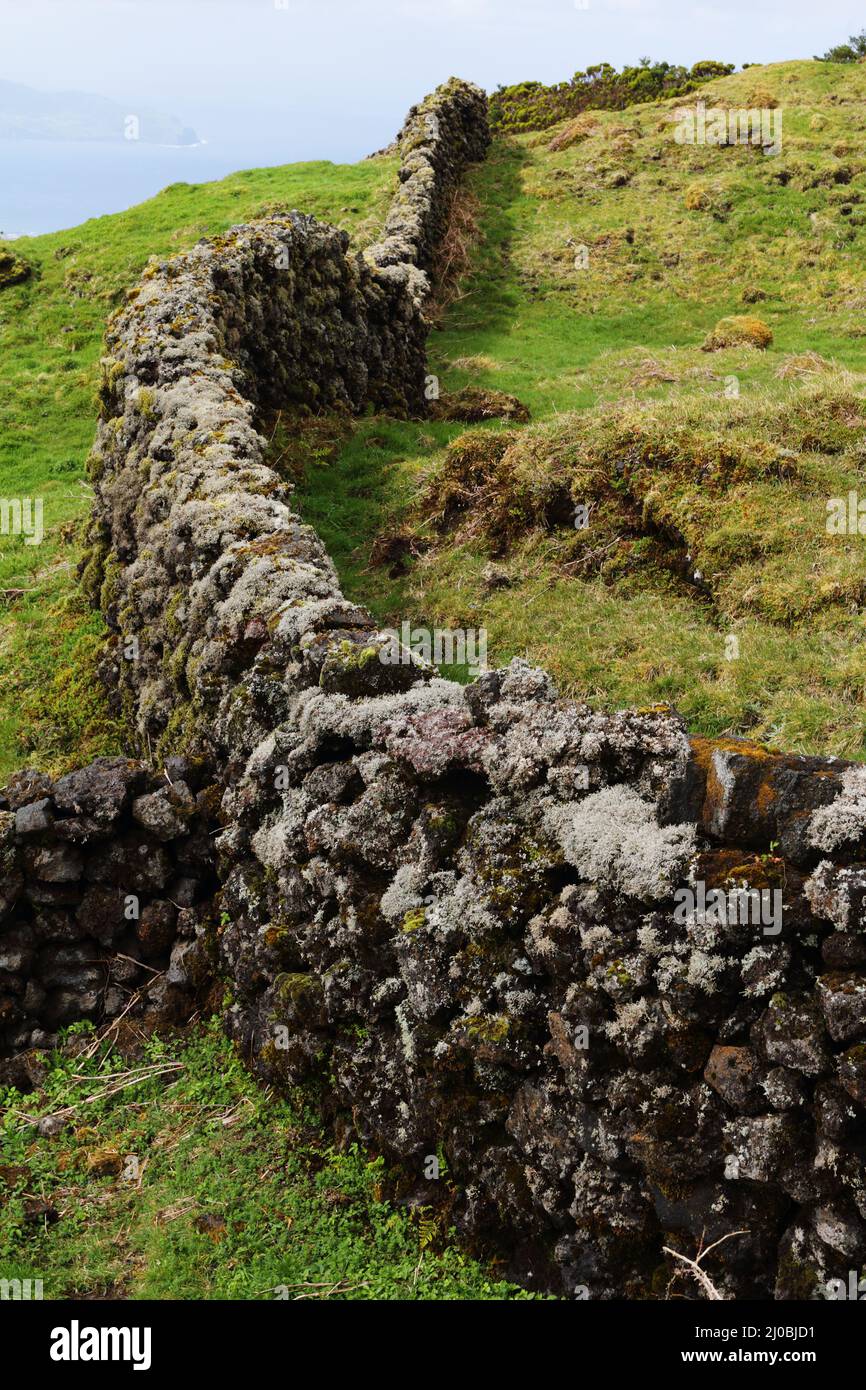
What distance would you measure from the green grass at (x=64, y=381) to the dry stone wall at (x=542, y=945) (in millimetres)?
5048

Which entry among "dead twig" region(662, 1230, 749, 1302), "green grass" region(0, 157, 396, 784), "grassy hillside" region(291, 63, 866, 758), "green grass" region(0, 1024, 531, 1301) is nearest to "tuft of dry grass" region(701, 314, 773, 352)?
"grassy hillside" region(291, 63, 866, 758)

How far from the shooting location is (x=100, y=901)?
838 cm

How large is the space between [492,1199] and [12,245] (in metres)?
35.2

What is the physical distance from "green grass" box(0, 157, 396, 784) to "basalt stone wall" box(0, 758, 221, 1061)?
179 inches

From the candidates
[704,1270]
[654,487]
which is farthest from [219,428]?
[704,1270]

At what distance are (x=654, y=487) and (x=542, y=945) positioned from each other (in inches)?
380

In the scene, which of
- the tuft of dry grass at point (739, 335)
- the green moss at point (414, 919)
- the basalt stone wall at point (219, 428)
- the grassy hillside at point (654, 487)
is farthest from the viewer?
the tuft of dry grass at point (739, 335)

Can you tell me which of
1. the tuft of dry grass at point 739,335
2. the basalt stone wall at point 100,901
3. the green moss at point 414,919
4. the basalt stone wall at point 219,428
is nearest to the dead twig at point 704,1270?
the green moss at point 414,919

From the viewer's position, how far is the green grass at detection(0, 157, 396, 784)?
13891 mm

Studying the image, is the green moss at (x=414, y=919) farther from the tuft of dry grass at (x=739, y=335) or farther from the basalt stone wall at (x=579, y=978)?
the tuft of dry grass at (x=739, y=335)

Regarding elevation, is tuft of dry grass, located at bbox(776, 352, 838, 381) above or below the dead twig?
above

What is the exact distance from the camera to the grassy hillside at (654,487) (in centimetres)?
1094

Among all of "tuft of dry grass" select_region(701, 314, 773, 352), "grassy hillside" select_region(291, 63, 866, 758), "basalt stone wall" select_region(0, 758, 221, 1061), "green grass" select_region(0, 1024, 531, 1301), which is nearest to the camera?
"green grass" select_region(0, 1024, 531, 1301)

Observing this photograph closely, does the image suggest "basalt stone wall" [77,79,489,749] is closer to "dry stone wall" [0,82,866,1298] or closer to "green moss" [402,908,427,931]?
"dry stone wall" [0,82,866,1298]
